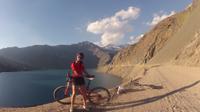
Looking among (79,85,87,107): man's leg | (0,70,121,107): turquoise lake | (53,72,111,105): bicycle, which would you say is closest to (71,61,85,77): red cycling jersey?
(79,85,87,107): man's leg

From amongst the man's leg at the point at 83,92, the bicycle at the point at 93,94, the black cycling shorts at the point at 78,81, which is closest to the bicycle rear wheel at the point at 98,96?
the bicycle at the point at 93,94

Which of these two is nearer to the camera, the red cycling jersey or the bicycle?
the red cycling jersey

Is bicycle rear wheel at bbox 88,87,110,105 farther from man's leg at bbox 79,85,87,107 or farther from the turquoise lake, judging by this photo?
the turquoise lake

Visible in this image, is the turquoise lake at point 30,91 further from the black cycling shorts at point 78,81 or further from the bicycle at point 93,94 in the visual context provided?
the black cycling shorts at point 78,81

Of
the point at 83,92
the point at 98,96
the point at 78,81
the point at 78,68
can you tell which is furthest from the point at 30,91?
the point at 78,68

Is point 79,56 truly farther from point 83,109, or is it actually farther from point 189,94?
point 189,94

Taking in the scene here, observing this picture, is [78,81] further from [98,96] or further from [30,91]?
[30,91]

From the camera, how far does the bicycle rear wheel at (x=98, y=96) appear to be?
12.5 meters

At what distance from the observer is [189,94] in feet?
47.8

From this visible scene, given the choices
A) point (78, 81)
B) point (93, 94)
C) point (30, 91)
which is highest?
point (78, 81)

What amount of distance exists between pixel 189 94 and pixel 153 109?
421 cm

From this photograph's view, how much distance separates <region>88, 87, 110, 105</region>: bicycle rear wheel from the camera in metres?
12.5

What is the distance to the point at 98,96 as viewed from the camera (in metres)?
12.8

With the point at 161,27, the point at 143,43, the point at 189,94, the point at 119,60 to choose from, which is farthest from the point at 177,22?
the point at 189,94
